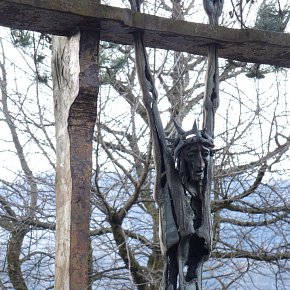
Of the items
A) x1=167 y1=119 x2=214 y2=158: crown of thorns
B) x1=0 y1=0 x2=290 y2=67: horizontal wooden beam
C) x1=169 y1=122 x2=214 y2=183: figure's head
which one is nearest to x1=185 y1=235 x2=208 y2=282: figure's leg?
x1=169 y1=122 x2=214 y2=183: figure's head

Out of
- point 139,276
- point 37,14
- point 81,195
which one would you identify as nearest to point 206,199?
point 81,195

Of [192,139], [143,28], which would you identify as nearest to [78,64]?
[143,28]

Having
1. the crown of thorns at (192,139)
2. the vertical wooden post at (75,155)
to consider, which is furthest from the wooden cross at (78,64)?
the crown of thorns at (192,139)

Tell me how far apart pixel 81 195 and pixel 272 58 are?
1.15m

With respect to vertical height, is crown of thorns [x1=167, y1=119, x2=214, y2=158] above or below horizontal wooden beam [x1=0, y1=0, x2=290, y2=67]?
below

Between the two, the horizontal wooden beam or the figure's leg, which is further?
the figure's leg

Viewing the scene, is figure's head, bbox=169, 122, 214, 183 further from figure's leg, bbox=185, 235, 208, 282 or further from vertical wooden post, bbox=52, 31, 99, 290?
vertical wooden post, bbox=52, 31, 99, 290

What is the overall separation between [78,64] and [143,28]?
0.33 metres

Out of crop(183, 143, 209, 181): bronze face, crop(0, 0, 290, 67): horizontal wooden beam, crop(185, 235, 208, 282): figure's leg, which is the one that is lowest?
crop(185, 235, 208, 282): figure's leg

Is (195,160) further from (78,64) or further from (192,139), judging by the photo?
(78,64)

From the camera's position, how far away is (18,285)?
7.21 metres

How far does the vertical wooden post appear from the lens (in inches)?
114

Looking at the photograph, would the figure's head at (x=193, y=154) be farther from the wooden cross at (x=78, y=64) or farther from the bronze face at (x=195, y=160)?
the wooden cross at (x=78, y=64)

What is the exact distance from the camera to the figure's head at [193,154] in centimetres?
305
